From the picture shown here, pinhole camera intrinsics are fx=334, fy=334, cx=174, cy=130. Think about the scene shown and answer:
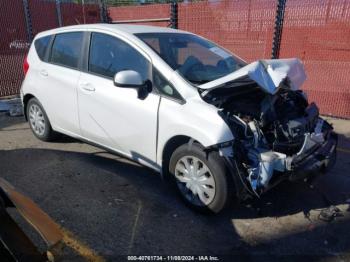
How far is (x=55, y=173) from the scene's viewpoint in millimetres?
4230

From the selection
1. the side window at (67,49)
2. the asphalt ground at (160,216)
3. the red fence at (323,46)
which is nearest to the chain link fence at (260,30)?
the red fence at (323,46)

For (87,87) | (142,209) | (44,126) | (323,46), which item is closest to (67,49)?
(87,87)

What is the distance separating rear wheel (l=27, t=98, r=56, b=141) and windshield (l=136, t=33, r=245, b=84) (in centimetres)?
217

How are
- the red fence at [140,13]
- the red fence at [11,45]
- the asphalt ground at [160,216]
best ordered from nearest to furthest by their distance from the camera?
the asphalt ground at [160,216] → the red fence at [11,45] → the red fence at [140,13]

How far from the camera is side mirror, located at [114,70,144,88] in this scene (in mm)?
3312

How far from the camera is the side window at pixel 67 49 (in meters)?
4.30

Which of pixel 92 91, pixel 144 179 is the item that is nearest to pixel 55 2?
pixel 92 91

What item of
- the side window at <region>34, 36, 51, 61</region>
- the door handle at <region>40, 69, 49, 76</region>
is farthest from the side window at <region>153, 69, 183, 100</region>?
the side window at <region>34, 36, 51, 61</region>

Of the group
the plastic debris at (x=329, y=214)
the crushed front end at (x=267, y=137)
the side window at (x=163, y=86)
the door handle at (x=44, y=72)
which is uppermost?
the side window at (x=163, y=86)

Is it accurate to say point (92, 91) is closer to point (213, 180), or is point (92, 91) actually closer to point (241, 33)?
point (213, 180)

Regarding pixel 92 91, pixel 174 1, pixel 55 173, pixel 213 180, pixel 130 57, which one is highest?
pixel 174 1

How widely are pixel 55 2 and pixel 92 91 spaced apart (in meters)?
7.41

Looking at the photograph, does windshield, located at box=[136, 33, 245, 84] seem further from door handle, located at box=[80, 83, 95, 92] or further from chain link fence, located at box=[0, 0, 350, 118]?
chain link fence, located at box=[0, 0, 350, 118]

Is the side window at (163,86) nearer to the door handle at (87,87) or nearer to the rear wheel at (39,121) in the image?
the door handle at (87,87)
